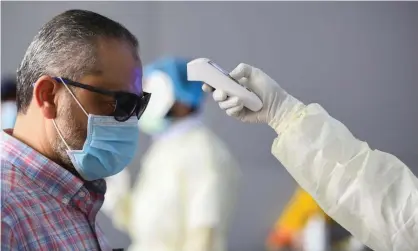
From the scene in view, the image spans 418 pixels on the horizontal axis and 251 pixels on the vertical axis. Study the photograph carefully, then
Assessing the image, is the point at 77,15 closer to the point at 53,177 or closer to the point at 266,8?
the point at 53,177

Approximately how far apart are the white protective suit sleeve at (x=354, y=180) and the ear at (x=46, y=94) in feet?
1.44

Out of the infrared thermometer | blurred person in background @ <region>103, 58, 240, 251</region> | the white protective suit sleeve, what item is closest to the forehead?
the infrared thermometer

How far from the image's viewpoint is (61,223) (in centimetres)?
107

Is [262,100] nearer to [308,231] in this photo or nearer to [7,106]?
[7,106]

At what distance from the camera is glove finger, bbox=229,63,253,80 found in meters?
1.25

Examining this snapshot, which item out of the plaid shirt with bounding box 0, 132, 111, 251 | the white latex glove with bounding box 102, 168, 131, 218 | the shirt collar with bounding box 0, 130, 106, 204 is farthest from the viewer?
the white latex glove with bounding box 102, 168, 131, 218

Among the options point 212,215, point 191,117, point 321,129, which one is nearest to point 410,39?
point 191,117

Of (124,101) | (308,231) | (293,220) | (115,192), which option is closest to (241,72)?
(124,101)

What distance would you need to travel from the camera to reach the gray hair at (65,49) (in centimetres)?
116

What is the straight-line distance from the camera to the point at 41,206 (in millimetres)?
1048

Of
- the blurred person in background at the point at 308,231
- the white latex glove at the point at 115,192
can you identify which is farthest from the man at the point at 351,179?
the blurred person in background at the point at 308,231

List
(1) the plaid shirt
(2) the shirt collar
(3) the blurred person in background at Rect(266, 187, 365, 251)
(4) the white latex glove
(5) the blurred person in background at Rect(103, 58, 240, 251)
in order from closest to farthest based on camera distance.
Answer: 1. (1) the plaid shirt
2. (2) the shirt collar
3. (5) the blurred person in background at Rect(103, 58, 240, 251)
4. (4) the white latex glove
5. (3) the blurred person in background at Rect(266, 187, 365, 251)

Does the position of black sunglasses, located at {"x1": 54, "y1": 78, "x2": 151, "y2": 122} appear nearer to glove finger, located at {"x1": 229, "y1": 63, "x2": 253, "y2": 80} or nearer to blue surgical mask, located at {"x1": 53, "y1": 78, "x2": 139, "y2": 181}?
blue surgical mask, located at {"x1": 53, "y1": 78, "x2": 139, "y2": 181}

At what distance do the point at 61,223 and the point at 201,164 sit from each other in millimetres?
1271
